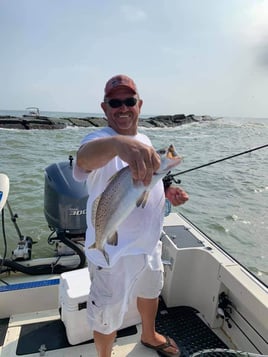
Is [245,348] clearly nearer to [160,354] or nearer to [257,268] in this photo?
[160,354]

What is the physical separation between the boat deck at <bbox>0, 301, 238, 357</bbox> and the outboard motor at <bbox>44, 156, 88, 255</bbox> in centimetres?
74

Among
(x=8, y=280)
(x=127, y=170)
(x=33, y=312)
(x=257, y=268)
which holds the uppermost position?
(x=127, y=170)

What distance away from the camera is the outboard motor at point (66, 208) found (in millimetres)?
3248

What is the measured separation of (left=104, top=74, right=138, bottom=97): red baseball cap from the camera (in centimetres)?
178

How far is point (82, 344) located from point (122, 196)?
5.78 feet

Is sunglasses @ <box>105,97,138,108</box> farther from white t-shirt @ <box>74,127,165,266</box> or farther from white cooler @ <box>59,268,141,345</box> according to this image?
white cooler @ <box>59,268,141,345</box>

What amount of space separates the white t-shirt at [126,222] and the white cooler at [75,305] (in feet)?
2.24

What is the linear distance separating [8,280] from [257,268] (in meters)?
4.37

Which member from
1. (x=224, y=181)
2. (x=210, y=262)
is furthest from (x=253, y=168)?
(x=210, y=262)

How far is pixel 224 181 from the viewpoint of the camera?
11219mm

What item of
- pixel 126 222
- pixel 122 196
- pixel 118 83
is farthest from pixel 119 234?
pixel 118 83

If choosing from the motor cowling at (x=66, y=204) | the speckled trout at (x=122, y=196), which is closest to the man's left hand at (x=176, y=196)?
the speckled trout at (x=122, y=196)

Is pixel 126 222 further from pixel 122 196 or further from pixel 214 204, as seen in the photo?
pixel 214 204

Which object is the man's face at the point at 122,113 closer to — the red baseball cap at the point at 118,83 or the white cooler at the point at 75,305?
the red baseball cap at the point at 118,83
